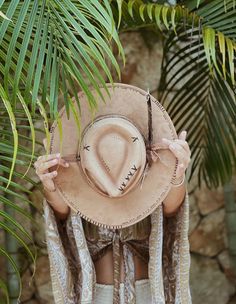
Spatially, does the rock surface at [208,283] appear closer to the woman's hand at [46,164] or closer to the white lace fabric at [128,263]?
the white lace fabric at [128,263]

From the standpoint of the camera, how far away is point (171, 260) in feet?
4.54

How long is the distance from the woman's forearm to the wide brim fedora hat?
0.05m

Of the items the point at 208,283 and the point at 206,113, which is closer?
the point at 206,113

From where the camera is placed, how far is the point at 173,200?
1.31 m

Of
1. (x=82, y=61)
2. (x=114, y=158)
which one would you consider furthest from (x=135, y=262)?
(x=82, y=61)

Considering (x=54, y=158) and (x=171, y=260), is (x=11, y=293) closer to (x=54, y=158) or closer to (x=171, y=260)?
(x=171, y=260)

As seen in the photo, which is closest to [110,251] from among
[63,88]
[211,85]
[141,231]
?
[141,231]

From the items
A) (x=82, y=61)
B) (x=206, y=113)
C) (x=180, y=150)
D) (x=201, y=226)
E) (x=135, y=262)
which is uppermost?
(x=206, y=113)

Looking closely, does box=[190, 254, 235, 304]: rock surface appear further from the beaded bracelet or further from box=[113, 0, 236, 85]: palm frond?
the beaded bracelet

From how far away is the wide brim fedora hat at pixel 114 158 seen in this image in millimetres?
1229

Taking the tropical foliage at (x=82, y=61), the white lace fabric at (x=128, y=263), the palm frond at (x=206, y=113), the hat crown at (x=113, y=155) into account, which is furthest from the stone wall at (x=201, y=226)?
the hat crown at (x=113, y=155)

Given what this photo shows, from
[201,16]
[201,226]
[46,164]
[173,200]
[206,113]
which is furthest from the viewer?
[201,226]

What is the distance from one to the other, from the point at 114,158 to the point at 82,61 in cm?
25

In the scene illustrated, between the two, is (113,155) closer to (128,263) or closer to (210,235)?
(128,263)
